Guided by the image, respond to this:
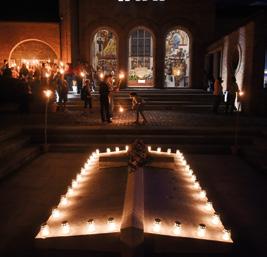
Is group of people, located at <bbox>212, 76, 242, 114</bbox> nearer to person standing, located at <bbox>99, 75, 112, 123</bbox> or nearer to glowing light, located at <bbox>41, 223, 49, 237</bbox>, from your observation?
person standing, located at <bbox>99, 75, 112, 123</bbox>

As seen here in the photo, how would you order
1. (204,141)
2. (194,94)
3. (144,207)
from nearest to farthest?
(144,207) < (204,141) < (194,94)

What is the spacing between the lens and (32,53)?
24062mm

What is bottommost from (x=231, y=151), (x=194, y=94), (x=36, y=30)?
(x=231, y=151)

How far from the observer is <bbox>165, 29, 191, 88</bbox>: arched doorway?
26.6m

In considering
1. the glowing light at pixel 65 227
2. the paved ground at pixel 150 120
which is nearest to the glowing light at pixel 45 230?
the glowing light at pixel 65 227

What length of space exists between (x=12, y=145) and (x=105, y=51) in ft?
59.9

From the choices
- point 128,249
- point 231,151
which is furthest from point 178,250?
point 231,151

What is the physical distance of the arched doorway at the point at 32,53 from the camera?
78.2ft

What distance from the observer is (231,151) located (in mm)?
10391

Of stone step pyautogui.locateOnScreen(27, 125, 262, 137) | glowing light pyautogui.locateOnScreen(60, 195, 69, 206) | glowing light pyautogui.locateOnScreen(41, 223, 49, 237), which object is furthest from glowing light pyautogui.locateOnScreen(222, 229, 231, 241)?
stone step pyautogui.locateOnScreen(27, 125, 262, 137)

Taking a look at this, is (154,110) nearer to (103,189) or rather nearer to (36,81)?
(36,81)

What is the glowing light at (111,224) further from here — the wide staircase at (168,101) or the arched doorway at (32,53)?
the arched doorway at (32,53)

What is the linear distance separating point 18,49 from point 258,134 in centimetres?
1863

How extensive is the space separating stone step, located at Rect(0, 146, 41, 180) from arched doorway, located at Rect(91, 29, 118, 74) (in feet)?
55.9
